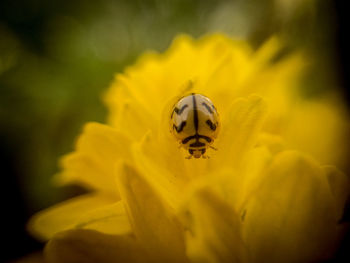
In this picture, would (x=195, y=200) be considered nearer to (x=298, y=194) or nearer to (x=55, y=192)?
(x=298, y=194)

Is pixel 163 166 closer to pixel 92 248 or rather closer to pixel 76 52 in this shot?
pixel 92 248

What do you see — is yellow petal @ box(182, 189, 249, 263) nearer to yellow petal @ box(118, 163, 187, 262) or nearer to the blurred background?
yellow petal @ box(118, 163, 187, 262)

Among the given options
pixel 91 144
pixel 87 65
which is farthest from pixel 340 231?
pixel 87 65

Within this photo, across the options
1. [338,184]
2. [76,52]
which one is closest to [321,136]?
[338,184]

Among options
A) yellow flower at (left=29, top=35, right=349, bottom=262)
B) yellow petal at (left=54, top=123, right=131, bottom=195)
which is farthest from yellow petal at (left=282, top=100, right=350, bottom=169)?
yellow petal at (left=54, top=123, right=131, bottom=195)

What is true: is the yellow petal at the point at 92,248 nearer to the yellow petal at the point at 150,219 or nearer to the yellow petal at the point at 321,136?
the yellow petal at the point at 150,219
